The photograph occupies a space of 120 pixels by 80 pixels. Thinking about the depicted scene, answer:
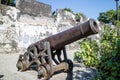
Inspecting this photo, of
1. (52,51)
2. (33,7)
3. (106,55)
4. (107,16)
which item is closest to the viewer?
(106,55)

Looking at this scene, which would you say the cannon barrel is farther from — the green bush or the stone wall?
the stone wall

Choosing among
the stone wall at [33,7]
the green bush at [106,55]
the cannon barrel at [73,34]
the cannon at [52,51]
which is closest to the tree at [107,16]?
the stone wall at [33,7]

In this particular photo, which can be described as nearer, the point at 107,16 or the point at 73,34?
the point at 73,34

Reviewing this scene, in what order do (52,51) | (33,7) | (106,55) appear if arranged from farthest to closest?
1. (33,7)
2. (52,51)
3. (106,55)

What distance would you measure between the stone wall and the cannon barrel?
25.9 ft

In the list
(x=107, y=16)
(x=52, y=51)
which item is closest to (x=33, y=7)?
(x=52, y=51)

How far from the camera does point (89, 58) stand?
8781mm

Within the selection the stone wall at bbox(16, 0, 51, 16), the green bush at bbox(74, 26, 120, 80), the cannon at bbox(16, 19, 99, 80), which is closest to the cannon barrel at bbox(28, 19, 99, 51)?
the cannon at bbox(16, 19, 99, 80)

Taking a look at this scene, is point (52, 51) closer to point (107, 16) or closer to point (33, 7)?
point (33, 7)

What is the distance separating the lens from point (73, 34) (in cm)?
549

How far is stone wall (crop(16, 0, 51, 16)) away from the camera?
14230mm

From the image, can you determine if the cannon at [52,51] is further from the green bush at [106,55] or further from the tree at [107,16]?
the tree at [107,16]

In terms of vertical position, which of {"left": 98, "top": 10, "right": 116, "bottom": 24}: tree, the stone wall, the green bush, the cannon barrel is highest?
{"left": 98, "top": 10, "right": 116, "bottom": 24}: tree

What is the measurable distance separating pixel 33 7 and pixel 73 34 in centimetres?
1071
